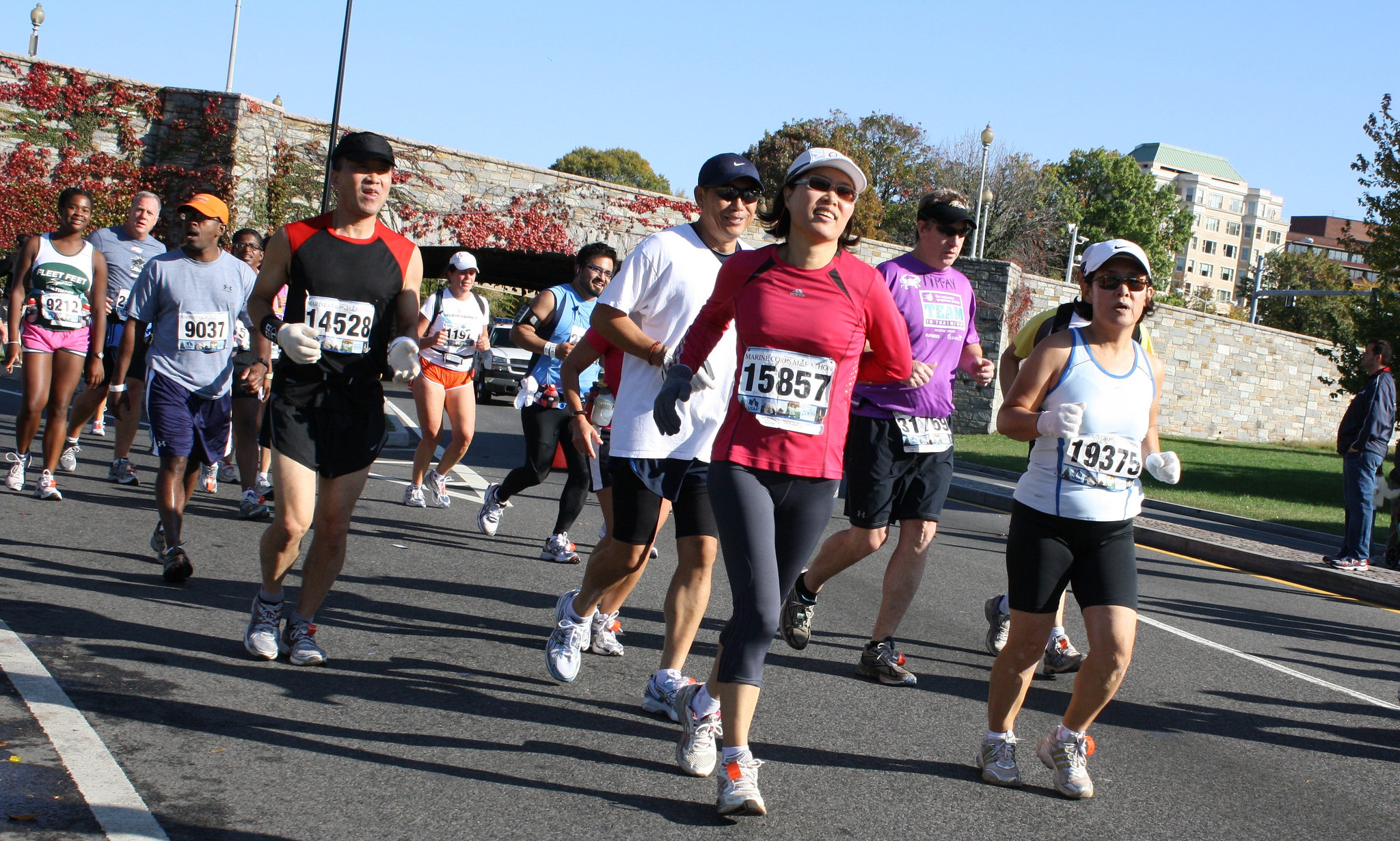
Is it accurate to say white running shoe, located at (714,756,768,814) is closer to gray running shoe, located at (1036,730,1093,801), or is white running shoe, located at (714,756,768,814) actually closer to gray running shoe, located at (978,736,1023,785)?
gray running shoe, located at (978,736,1023,785)

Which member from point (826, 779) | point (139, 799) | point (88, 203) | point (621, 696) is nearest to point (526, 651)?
point (621, 696)

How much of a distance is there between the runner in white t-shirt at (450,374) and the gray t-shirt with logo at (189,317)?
1.90 m

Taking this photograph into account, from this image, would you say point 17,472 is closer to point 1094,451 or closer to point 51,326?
point 51,326

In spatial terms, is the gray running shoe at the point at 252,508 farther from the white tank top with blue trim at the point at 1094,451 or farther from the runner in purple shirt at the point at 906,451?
the white tank top with blue trim at the point at 1094,451

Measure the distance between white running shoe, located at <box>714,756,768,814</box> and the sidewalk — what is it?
8165 millimetres

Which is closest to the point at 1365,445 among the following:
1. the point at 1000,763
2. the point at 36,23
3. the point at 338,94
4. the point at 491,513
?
the point at 491,513

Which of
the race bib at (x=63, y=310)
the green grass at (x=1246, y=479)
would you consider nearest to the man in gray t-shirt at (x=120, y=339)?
the race bib at (x=63, y=310)

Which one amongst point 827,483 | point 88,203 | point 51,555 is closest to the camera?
point 827,483

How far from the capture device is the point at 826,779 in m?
3.95

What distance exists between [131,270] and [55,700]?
668cm

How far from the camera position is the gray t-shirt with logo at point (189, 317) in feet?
21.5

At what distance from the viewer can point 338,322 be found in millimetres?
4723

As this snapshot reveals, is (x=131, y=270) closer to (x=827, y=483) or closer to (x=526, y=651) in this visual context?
(x=526, y=651)

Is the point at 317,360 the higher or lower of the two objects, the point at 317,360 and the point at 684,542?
the higher
